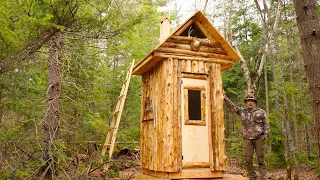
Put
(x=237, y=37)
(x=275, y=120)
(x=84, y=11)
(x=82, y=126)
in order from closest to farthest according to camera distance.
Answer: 1. (x=84, y=11)
2. (x=82, y=126)
3. (x=275, y=120)
4. (x=237, y=37)

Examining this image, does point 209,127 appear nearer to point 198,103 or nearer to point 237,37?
point 198,103

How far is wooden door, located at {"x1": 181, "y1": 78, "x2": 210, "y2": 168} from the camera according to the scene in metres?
6.91

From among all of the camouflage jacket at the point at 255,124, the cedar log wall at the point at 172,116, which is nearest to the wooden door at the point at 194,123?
the cedar log wall at the point at 172,116

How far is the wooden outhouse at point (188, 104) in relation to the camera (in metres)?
6.77

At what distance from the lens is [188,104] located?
7125 mm

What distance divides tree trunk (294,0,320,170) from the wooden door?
3241 millimetres

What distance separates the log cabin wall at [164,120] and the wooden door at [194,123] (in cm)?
22

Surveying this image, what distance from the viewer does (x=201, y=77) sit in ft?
24.2

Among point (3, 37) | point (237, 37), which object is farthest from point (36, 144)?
point (237, 37)

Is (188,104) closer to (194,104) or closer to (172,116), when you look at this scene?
(194,104)

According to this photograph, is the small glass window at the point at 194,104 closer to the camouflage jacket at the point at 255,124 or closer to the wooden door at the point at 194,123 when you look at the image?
the wooden door at the point at 194,123

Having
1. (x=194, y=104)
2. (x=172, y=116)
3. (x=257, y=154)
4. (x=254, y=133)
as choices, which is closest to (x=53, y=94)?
(x=172, y=116)

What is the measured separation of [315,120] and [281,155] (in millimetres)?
9169

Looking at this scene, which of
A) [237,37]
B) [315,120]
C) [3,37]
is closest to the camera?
[315,120]
